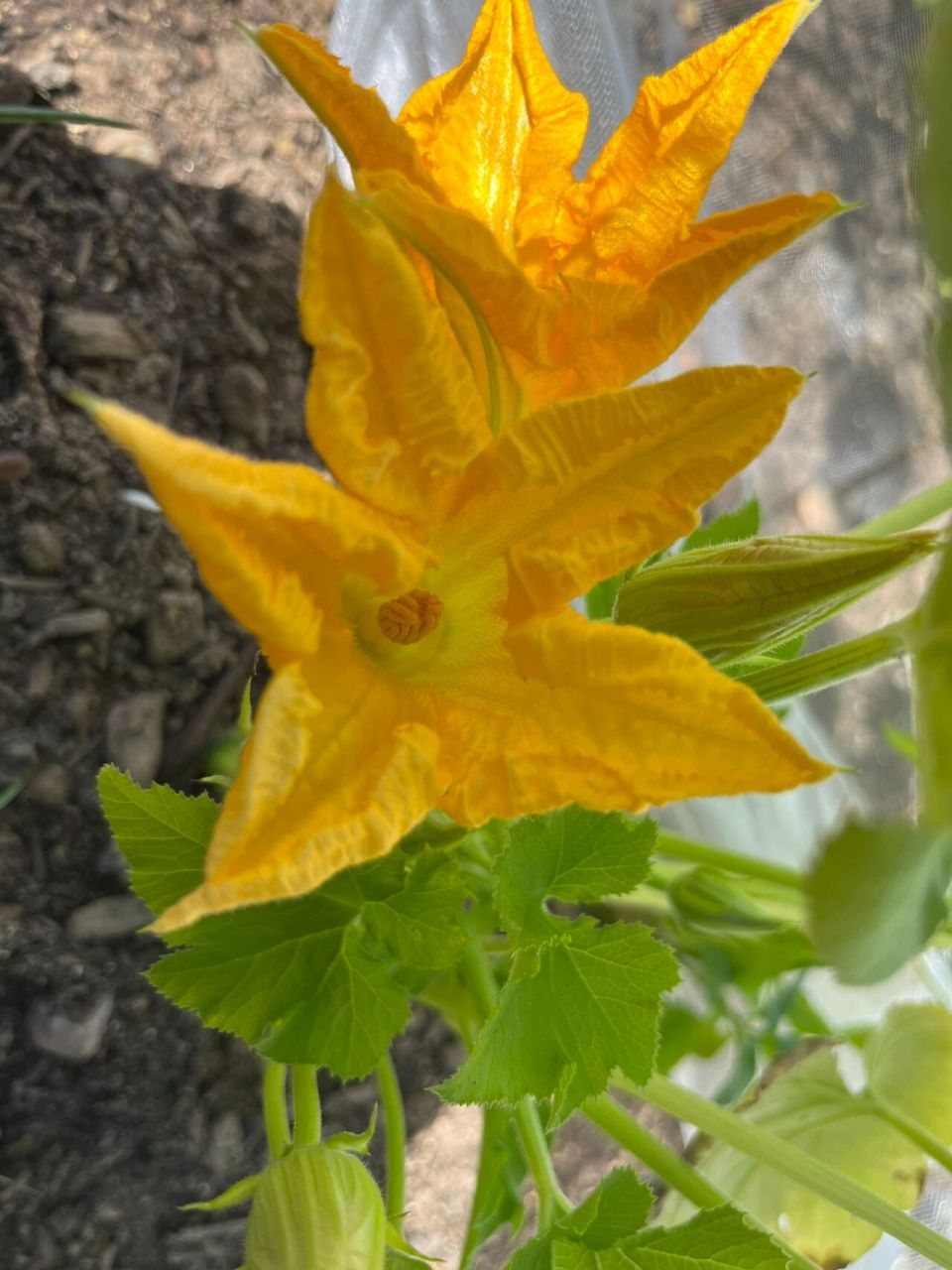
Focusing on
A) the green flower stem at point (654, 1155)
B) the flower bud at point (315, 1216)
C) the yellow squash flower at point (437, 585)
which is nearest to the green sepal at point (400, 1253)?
the flower bud at point (315, 1216)

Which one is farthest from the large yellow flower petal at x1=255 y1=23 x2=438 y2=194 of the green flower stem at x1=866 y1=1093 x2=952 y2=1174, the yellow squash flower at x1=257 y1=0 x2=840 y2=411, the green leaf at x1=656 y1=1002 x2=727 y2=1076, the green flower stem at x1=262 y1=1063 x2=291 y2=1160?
the green leaf at x1=656 y1=1002 x2=727 y2=1076

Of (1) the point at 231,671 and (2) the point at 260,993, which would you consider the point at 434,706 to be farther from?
(1) the point at 231,671

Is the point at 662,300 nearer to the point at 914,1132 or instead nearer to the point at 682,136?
the point at 682,136

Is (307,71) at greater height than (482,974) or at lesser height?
greater

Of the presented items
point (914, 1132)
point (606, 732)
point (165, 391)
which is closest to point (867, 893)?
point (606, 732)

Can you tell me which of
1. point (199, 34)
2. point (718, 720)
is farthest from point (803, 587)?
point (199, 34)

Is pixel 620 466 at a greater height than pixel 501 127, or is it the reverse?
pixel 501 127
